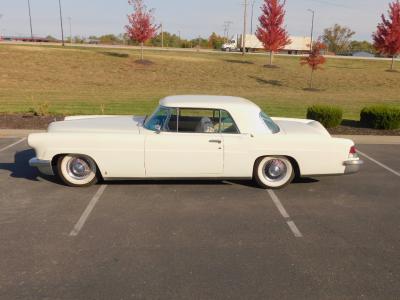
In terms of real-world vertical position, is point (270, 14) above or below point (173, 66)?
above

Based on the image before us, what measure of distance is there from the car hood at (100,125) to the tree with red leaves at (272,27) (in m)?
28.1

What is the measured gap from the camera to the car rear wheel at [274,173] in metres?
6.25

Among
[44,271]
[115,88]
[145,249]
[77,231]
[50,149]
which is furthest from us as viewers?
[115,88]

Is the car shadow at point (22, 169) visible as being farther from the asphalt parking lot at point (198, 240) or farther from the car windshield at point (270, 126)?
the car windshield at point (270, 126)

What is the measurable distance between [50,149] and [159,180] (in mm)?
1840

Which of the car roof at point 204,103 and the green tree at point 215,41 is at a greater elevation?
the green tree at point 215,41

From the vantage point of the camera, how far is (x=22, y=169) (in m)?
7.07

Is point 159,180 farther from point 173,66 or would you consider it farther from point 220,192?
point 173,66

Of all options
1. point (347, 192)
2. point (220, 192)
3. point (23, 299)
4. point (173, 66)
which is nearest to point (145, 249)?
point (23, 299)

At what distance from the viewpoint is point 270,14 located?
32.2m

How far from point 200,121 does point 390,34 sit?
32601 mm

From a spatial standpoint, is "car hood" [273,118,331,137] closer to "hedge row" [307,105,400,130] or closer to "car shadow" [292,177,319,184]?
"car shadow" [292,177,319,184]

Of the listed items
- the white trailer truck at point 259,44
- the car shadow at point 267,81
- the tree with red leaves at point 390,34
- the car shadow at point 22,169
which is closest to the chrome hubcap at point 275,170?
the car shadow at point 22,169

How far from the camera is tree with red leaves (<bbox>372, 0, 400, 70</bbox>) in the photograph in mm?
32000
